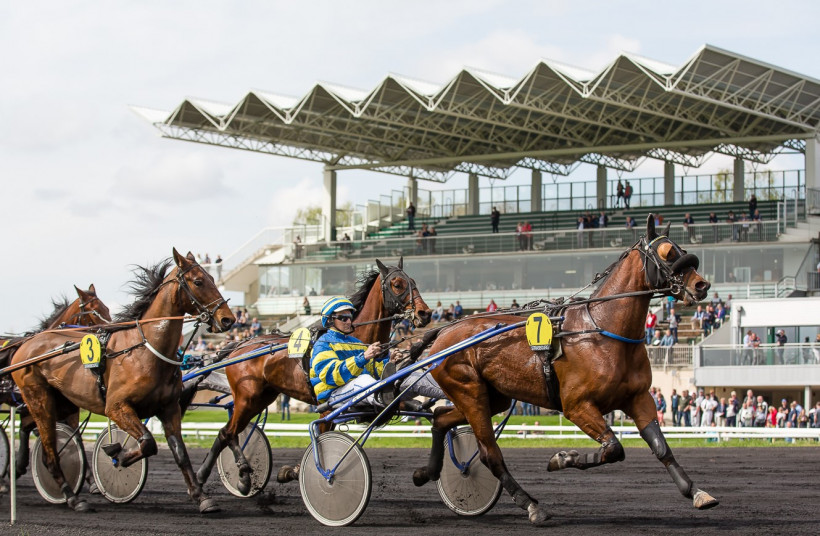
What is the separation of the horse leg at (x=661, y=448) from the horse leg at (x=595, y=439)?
0.24 meters

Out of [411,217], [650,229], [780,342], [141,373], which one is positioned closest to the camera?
[650,229]

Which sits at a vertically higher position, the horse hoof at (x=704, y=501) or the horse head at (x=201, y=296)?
the horse head at (x=201, y=296)

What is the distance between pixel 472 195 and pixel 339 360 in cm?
3538

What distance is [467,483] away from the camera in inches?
363

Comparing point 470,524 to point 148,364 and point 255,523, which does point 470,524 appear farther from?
point 148,364

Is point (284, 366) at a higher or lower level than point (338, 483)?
higher

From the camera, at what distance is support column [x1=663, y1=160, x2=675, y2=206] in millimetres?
40312

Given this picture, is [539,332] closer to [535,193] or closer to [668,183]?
[668,183]

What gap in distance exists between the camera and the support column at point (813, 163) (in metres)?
34.8

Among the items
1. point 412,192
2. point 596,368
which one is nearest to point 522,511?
point 596,368

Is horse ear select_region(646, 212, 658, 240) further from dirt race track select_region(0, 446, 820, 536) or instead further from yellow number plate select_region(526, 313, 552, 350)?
dirt race track select_region(0, 446, 820, 536)

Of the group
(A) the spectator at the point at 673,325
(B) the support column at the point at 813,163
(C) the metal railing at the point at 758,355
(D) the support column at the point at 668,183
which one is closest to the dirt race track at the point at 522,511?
(C) the metal railing at the point at 758,355

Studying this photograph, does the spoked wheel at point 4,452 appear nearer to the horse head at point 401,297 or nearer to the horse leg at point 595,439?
the horse head at point 401,297

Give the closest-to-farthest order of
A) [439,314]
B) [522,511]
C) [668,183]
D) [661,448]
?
[661,448] → [522,511] → [439,314] → [668,183]
